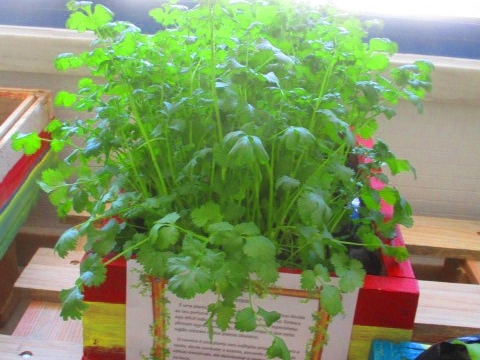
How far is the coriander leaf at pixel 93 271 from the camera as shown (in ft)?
1.91

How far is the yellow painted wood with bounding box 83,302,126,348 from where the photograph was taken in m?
0.66

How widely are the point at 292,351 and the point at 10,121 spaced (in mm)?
658

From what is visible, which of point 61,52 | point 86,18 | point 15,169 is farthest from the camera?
point 61,52

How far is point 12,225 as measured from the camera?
1002mm

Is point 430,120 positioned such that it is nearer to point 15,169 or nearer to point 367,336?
point 367,336

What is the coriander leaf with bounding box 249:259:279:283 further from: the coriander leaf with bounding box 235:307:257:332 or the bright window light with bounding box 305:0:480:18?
the bright window light with bounding box 305:0:480:18

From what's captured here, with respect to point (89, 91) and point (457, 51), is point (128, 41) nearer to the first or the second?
point (89, 91)

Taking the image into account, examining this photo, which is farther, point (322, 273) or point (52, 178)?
point (52, 178)

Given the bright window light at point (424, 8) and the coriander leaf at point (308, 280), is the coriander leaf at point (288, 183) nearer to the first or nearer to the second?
the coriander leaf at point (308, 280)

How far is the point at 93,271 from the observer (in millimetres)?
591

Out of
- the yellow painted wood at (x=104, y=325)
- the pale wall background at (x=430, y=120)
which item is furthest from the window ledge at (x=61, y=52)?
the yellow painted wood at (x=104, y=325)

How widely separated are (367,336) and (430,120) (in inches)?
27.1

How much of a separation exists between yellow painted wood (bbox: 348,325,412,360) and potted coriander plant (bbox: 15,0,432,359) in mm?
42

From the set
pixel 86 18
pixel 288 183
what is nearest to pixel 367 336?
pixel 288 183
